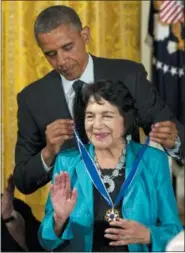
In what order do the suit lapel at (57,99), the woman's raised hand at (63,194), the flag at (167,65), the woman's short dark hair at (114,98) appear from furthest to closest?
the flag at (167,65), the suit lapel at (57,99), the woman's short dark hair at (114,98), the woman's raised hand at (63,194)

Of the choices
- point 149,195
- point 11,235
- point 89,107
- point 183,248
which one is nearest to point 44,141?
point 89,107

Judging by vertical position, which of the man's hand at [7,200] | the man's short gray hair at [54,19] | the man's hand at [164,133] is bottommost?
the man's hand at [7,200]

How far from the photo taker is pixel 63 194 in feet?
5.43

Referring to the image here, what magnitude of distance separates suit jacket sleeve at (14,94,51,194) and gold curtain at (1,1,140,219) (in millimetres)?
812

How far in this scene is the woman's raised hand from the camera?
5.42 feet

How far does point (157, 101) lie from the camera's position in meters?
1.94

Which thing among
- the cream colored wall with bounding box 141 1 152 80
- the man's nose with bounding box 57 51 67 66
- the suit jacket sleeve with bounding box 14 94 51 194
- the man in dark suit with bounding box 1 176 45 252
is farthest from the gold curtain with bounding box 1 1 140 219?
the man's nose with bounding box 57 51 67 66

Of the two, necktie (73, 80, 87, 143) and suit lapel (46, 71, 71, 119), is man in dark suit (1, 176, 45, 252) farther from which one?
necktie (73, 80, 87, 143)

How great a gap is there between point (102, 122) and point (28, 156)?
299mm

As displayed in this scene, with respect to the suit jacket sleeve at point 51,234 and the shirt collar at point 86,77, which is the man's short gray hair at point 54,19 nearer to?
the shirt collar at point 86,77

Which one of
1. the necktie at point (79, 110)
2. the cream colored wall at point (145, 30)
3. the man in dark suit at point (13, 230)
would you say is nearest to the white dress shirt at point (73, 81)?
the necktie at point (79, 110)

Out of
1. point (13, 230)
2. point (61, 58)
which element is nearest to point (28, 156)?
point (61, 58)

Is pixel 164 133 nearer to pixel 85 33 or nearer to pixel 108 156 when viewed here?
pixel 108 156

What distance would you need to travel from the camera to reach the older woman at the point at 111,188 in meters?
1.72
